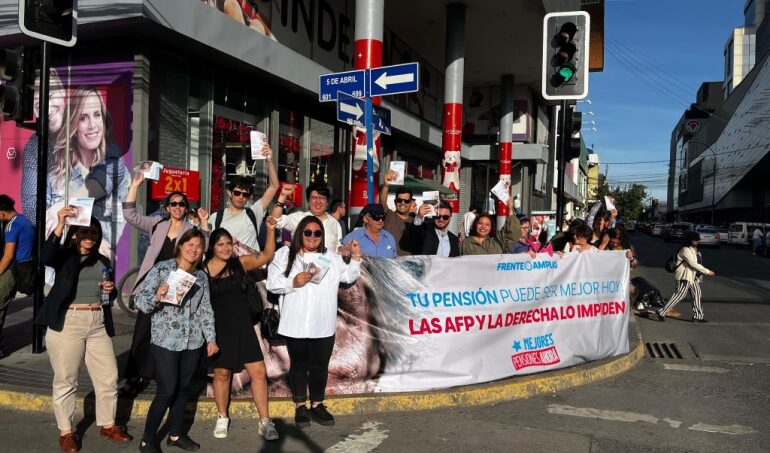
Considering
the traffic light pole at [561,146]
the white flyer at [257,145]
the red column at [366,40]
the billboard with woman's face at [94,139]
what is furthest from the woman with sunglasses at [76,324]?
the red column at [366,40]

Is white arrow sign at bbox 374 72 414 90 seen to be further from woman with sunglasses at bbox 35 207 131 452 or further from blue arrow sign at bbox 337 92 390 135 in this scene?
woman with sunglasses at bbox 35 207 131 452

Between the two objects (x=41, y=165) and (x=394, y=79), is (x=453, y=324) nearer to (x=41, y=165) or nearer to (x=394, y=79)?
(x=394, y=79)

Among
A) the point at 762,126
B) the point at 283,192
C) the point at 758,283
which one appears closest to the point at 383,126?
the point at 283,192

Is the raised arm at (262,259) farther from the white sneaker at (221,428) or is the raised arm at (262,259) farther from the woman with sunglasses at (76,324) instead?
the white sneaker at (221,428)

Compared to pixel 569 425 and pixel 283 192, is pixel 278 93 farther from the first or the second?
pixel 569 425

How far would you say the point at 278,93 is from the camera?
43.4 feet

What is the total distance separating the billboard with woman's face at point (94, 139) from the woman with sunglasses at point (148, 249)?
4.08m

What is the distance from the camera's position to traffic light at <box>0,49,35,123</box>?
6.81 m

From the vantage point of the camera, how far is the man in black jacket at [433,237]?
7078mm

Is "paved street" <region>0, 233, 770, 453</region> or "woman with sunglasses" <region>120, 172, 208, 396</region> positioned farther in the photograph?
"woman with sunglasses" <region>120, 172, 208, 396</region>

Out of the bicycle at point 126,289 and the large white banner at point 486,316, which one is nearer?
the large white banner at point 486,316

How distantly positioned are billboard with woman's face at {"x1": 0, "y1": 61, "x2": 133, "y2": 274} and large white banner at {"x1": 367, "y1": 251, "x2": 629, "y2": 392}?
19.2ft

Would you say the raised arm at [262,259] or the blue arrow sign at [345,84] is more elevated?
the blue arrow sign at [345,84]

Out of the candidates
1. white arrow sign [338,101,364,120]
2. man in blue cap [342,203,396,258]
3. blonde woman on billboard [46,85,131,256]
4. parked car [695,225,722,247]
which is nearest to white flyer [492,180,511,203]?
white arrow sign [338,101,364,120]
